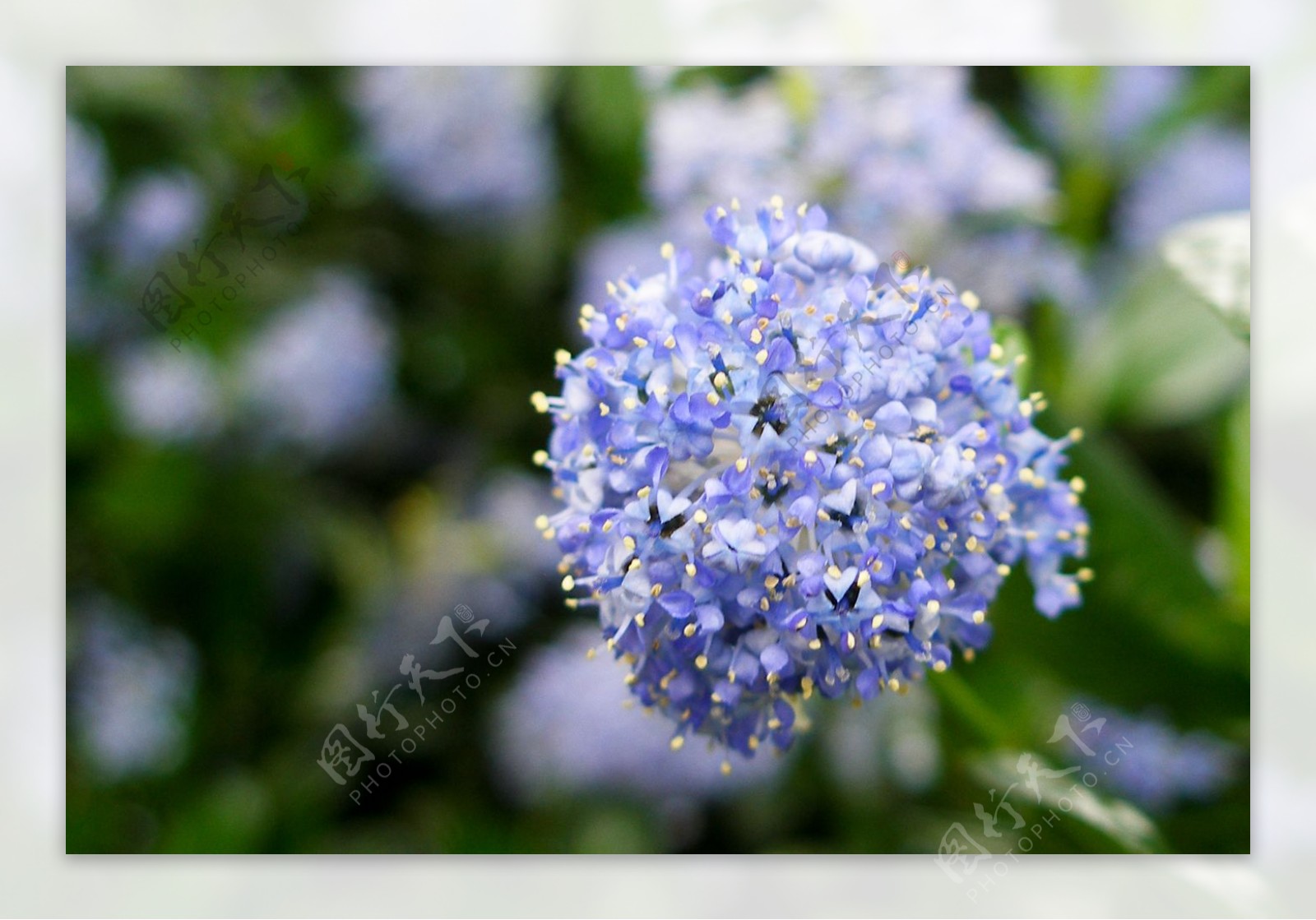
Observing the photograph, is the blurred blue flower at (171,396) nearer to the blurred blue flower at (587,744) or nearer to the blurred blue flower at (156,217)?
the blurred blue flower at (156,217)

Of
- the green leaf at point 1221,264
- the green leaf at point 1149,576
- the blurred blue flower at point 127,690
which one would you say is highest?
the green leaf at point 1221,264

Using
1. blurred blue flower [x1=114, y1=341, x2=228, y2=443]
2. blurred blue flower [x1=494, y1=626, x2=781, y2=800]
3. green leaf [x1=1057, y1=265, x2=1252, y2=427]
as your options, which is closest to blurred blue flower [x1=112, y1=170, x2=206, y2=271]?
blurred blue flower [x1=114, y1=341, x2=228, y2=443]

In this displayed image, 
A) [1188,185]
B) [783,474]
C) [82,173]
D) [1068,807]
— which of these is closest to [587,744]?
[1068,807]

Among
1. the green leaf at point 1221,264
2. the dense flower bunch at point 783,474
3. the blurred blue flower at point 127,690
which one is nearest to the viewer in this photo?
the dense flower bunch at point 783,474

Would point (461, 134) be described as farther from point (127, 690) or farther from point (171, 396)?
point (127, 690)

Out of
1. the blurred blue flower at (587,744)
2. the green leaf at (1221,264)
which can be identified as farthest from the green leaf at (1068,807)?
the green leaf at (1221,264)

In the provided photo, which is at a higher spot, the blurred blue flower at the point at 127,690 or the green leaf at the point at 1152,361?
the green leaf at the point at 1152,361

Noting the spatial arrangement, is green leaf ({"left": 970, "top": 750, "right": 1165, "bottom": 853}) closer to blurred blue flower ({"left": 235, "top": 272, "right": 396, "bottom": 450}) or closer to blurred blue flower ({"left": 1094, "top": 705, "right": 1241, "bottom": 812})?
blurred blue flower ({"left": 1094, "top": 705, "right": 1241, "bottom": 812})

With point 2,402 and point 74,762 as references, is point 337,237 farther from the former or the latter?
point 74,762
